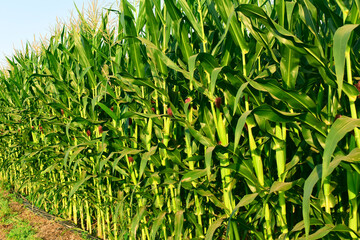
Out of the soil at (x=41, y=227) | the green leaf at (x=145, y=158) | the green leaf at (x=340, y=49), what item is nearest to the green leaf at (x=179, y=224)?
the green leaf at (x=145, y=158)

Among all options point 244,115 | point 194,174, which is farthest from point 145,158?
point 244,115

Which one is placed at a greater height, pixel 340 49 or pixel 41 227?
pixel 340 49

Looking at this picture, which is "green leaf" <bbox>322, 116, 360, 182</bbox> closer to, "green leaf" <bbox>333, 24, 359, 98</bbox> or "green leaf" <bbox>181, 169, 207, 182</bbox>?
"green leaf" <bbox>333, 24, 359, 98</bbox>

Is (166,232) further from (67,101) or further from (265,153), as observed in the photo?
(67,101)

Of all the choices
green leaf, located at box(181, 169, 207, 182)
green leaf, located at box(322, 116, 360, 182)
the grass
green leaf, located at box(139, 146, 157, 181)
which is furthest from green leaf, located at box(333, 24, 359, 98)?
the grass

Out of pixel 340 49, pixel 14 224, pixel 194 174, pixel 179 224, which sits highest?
pixel 340 49

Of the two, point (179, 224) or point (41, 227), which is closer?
point (179, 224)

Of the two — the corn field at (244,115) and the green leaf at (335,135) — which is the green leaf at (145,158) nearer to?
the corn field at (244,115)

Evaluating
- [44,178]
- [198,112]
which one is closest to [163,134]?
[198,112]

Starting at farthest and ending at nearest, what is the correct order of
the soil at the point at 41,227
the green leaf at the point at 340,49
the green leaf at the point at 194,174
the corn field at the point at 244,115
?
the soil at the point at 41,227 → the green leaf at the point at 194,174 → the corn field at the point at 244,115 → the green leaf at the point at 340,49

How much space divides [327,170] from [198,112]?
1.12 metres

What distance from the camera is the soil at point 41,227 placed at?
3.87 meters

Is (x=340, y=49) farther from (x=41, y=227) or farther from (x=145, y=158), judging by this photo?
(x=41, y=227)

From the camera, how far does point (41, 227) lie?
4242 mm
